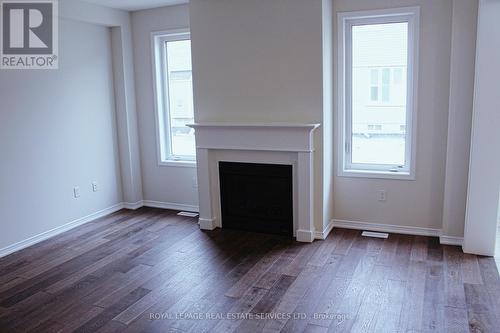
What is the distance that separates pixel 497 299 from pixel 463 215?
1114 mm

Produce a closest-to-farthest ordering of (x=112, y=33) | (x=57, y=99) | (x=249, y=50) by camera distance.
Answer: (x=249, y=50) < (x=57, y=99) < (x=112, y=33)

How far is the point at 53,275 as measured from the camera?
375 centimetres

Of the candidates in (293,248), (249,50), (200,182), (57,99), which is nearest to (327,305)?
(293,248)

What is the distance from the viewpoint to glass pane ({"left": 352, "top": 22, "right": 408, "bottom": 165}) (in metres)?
4.31

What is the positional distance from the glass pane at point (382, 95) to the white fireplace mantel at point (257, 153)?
2.24 feet

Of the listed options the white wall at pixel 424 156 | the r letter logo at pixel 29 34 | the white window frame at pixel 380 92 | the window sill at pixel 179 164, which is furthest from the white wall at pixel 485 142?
the r letter logo at pixel 29 34

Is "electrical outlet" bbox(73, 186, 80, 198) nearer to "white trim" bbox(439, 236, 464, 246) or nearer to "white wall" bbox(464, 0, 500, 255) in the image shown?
"white trim" bbox(439, 236, 464, 246)

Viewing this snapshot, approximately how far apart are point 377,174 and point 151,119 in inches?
113

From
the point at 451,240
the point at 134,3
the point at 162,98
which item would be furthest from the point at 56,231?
the point at 451,240

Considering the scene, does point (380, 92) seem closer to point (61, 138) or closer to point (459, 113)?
point (459, 113)

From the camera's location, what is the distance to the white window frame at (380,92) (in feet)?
13.7

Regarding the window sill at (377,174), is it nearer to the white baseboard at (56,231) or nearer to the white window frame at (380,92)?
the white window frame at (380,92)

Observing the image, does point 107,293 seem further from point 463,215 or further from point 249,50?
point 463,215

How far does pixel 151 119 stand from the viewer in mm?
5512
